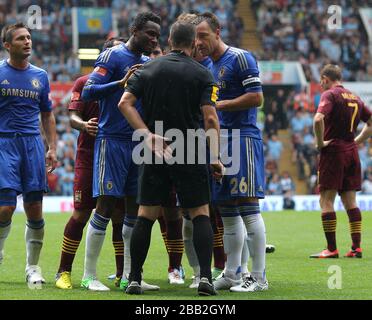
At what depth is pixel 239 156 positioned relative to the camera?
324 inches

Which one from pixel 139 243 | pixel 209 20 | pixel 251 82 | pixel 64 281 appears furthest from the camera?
pixel 64 281

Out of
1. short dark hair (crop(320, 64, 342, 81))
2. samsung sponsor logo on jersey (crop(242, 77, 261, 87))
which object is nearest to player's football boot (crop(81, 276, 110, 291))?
samsung sponsor logo on jersey (crop(242, 77, 261, 87))

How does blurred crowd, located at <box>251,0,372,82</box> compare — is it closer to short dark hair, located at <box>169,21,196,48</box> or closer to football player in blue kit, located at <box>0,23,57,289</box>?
football player in blue kit, located at <box>0,23,57,289</box>

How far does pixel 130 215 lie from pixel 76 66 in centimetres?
2342

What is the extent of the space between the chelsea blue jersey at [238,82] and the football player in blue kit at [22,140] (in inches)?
69.2

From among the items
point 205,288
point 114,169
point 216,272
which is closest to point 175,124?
point 114,169

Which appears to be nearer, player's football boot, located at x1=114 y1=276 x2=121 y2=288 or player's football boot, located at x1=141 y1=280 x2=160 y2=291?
player's football boot, located at x1=141 y1=280 x2=160 y2=291

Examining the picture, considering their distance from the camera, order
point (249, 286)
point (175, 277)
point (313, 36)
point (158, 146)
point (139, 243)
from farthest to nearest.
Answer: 1. point (313, 36)
2. point (175, 277)
3. point (249, 286)
4. point (139, 243)
5. point (158, 146)

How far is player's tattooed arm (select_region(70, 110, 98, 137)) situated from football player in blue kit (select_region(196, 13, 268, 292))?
114cm

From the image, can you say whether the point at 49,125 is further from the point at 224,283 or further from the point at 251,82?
the point at 224,283

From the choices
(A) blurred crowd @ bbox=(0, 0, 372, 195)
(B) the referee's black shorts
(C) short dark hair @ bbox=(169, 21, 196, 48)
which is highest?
(A) blurred crowd @ bbox=(0, 0, 372, 195)

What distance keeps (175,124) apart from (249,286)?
5.27ft

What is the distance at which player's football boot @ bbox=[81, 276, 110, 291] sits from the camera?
8.20 m
